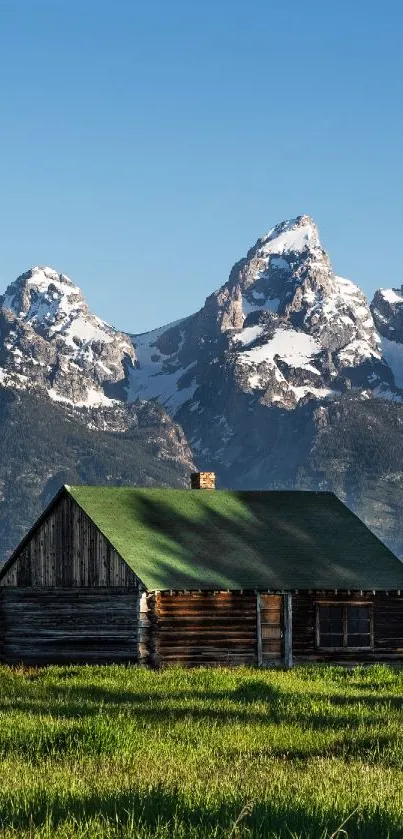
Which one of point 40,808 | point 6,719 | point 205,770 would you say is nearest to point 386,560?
point 6,719

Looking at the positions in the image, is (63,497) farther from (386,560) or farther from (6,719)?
(6,719)

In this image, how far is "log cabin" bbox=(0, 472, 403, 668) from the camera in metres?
43.4

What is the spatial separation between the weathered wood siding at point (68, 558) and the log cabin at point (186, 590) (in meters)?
0.04

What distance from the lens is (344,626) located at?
149 ft

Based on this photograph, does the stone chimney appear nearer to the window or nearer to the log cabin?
the log cabin

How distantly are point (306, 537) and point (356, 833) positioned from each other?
1499 inches

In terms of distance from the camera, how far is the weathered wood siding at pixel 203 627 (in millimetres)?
43312

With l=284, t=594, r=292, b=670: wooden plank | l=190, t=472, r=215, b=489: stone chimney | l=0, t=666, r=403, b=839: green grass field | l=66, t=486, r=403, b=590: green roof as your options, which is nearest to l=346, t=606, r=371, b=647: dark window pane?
l=66, t=486, r=403, b=590: green roof

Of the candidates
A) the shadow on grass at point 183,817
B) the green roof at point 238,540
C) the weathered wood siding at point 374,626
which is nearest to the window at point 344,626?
the weathered wood siding at point 374,626

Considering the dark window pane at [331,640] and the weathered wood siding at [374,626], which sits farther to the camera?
the dark window pane at [331,640]

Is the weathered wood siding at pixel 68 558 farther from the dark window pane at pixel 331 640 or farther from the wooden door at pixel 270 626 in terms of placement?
the dark window pane at pixel 331 640

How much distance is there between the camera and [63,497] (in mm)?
46062

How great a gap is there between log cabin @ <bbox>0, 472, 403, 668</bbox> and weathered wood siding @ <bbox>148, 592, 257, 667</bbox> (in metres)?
0.03

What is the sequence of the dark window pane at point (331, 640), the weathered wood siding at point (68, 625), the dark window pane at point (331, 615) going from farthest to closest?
the dark window pane at point (331, 640) < the dark window pane at point (331, 615) < the weathered wood siding at point (68, 625)
